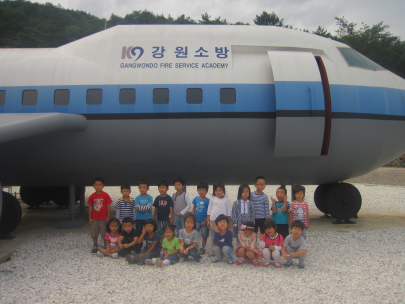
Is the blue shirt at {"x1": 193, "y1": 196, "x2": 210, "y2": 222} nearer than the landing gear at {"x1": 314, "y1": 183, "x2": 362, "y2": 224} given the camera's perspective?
Yes

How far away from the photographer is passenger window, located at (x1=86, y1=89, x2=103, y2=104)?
25.6 feet

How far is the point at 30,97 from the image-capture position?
7930 millimetres

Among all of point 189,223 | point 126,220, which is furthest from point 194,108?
point 126,220

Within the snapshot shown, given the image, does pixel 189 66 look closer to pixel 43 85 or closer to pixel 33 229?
pixel 43 85

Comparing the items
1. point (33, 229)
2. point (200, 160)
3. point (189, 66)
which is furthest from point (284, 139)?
point (33, 229)

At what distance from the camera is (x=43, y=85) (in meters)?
7.96

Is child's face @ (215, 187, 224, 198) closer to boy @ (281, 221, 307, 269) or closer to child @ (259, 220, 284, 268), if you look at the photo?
child @ (259, 220, 284, 268)

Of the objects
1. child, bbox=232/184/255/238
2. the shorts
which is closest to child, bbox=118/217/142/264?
the shorts

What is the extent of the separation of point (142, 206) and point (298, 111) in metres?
3.90

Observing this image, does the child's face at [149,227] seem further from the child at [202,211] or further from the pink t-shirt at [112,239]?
the child at [202,211]

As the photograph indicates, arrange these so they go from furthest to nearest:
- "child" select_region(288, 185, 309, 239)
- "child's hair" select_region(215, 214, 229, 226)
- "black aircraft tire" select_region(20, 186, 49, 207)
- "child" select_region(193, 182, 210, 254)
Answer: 1. "black aircraft tire" select_region(20, 186, 49, 207)
2. "child" select_region(193, 182, 210, 254)
3. "child" select_region(288, 185, 309, 239)
4. "child's hair" select_region(215, 214, 229, 226)

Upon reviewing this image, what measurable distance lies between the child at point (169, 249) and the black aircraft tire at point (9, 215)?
13.7ft

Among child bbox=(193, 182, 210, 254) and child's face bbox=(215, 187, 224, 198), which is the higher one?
child's face bbox=(215, 187, 224, 198)

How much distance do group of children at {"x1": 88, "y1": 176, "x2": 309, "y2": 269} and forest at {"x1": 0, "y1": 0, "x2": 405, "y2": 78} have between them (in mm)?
55951
